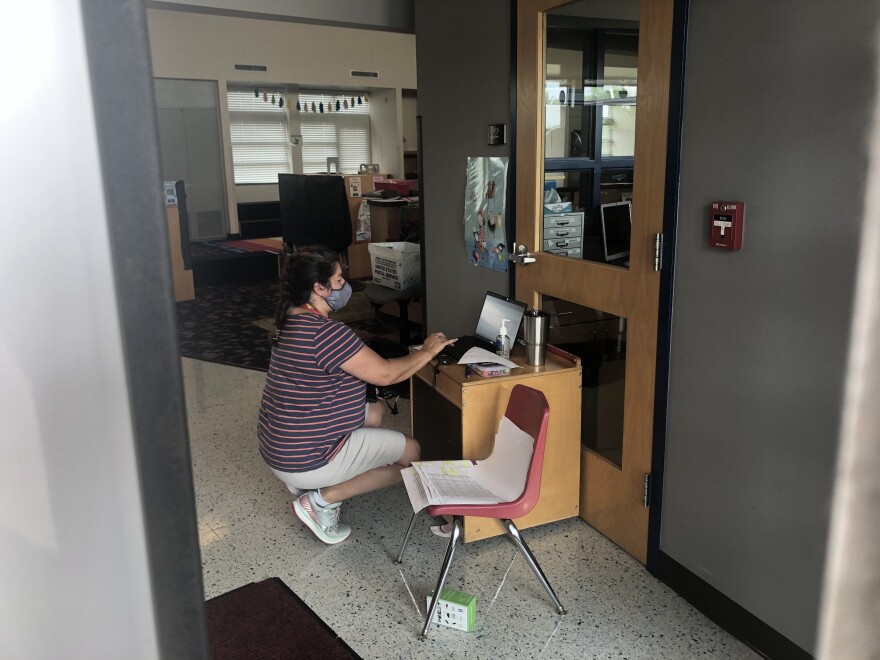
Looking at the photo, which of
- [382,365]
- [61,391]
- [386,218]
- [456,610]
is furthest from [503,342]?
[386,218]

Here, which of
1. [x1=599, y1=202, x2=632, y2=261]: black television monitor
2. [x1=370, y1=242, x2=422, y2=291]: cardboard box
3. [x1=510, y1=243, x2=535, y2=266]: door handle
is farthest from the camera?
[x1=370, y1=242, x2=422, y2=291]: cardboard box

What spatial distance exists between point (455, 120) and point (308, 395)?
1.76m

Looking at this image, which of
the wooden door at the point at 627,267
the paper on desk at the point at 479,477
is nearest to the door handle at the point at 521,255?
the wooden door at the point at 627,267

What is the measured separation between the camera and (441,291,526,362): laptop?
3131 millimetres

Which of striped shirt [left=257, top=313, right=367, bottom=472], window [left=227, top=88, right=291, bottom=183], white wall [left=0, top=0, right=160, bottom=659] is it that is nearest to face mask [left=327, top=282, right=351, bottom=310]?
striped shirt [left=257, top=313, right=367, bottom=472]

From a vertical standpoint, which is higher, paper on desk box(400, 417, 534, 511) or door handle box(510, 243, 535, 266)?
door handle box(510, 243, 535, 266)

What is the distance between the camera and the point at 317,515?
118 inches

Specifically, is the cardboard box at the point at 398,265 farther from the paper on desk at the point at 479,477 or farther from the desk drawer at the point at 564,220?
the paper on desk at the point at 479,477

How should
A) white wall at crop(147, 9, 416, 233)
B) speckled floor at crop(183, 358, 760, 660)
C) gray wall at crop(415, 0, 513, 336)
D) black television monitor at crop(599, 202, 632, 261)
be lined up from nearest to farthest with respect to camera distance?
speckled floor at crop(183, 358, 760, 660) → black television monitor at crop(599, 202, 632, 261) → gray wall at crop(415, 0, 513, 336) → white wall at crop(147, 9, 416, 233)

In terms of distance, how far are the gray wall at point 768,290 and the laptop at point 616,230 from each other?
0.31m

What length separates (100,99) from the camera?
1.29ft

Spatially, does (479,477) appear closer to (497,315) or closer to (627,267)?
(497,315)

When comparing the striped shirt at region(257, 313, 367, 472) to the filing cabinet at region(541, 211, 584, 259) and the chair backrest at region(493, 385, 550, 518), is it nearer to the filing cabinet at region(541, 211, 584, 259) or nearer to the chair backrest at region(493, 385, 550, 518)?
the chair backrest at region(493, 385, 550, 518)

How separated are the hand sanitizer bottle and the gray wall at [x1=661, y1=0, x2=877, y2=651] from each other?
2.57ft
